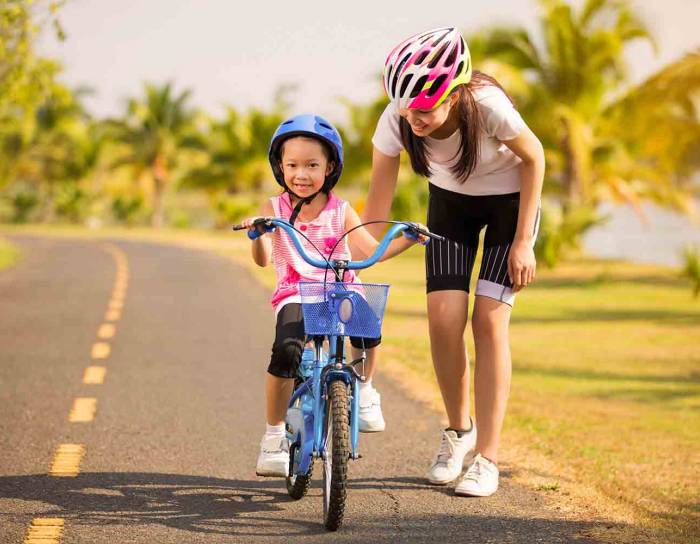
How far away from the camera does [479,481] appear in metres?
5.49

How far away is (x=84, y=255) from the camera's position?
28297 mm

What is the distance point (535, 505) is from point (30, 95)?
18.0m

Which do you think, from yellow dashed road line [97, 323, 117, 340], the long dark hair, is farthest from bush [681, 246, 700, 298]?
the long dark hair

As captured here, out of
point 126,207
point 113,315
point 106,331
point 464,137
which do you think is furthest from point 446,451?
point 126,207

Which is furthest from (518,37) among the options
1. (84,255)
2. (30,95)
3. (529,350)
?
(529,350)

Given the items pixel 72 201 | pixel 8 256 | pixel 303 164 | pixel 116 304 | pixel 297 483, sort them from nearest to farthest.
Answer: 1. pixel 303 164
2. pixel 297 483
3. pixel 116 304
4. pixel 8 256
5. pixel 72 201

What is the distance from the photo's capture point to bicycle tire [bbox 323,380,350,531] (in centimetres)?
464

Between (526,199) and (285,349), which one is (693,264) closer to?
(526,199)

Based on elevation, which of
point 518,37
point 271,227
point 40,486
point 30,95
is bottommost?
point 40,486

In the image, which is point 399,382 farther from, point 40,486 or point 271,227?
point 271,227

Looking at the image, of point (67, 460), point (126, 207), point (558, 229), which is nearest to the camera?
point (67, 460)

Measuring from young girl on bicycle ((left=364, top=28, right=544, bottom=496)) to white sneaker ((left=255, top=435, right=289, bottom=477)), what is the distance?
809 mm

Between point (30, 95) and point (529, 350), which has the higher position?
point (30, 95)

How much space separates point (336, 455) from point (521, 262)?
1.34 m
